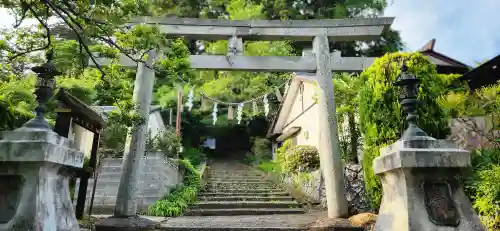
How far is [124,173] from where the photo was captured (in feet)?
23.9

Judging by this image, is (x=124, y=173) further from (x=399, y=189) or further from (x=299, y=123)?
(x=299, y=123)

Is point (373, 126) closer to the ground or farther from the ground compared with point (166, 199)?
farther from the ground

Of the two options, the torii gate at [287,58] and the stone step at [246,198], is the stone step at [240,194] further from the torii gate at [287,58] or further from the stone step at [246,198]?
the torii gate at [287,58]

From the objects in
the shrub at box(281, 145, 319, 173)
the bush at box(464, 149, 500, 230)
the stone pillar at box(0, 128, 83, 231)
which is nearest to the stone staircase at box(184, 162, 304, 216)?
the shrub at box(281, 145, 319, 173)

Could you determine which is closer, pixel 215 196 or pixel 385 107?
pixel 385 107

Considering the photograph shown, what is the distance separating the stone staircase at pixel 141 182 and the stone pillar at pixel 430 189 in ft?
24.4

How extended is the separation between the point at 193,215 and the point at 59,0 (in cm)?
643

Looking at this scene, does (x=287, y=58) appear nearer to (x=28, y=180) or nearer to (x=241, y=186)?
(x=28, y=180)

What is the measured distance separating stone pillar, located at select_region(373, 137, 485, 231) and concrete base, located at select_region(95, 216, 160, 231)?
4.81 m

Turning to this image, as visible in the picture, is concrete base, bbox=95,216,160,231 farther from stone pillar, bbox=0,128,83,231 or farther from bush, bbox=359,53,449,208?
bush, bbox=359,53,449,208

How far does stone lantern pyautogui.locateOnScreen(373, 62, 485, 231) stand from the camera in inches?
130

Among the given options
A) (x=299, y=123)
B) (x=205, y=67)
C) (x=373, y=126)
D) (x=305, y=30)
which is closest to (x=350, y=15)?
(x=299, y=123)

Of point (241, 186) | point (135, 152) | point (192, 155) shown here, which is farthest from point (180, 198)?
point (192, 155)

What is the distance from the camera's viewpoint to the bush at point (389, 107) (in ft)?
18.2
